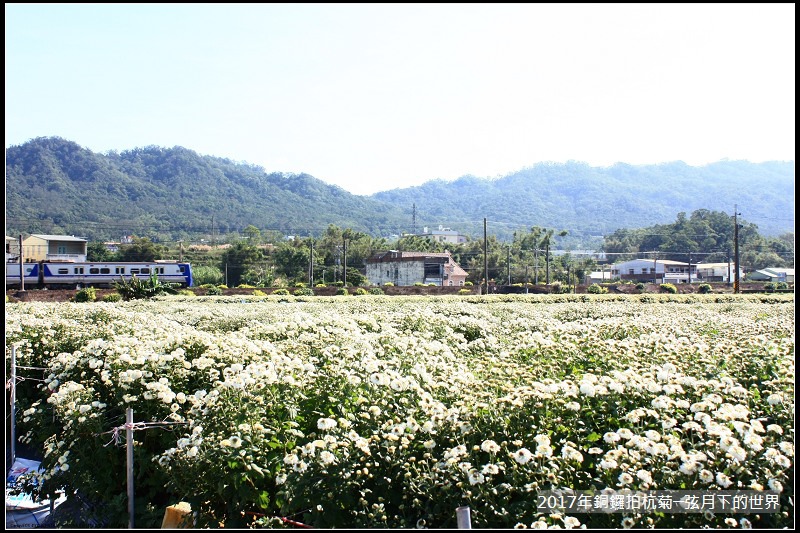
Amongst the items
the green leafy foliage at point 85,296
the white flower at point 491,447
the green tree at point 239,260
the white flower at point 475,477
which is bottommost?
the green leafy foliage at point 85,296

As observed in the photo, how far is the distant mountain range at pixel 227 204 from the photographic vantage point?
96875mm

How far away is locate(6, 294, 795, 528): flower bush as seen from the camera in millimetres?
2857

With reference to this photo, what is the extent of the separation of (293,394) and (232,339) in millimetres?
1652

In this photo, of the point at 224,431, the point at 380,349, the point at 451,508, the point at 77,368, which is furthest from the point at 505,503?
the point at 77,368

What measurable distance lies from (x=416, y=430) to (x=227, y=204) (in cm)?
12770

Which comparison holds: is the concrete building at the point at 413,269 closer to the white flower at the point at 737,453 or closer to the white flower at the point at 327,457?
the white flower at the point at 327,457

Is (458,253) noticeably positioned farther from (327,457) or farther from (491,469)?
(491,469)

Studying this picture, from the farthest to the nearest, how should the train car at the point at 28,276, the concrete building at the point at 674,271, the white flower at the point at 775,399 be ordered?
1. the concrete building at the point at 674,271
2. the train car at the point at 28,276
3. the white flower at the point at 775,399

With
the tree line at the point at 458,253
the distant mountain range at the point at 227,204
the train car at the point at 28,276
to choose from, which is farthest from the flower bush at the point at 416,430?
the distant mountain range at the point at 227,204

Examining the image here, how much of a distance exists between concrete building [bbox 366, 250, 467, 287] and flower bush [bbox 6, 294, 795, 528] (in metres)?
48.2

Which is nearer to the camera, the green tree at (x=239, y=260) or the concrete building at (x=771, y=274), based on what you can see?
the green tree at (x=239, y=260)

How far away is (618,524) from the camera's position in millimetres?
2686

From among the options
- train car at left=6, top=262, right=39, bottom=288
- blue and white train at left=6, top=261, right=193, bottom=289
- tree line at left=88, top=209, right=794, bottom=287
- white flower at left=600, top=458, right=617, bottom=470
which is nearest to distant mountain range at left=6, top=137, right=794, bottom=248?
tree line at left=88, top=209, right=794, bottom=287

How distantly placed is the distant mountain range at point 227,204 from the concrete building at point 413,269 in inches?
1606
